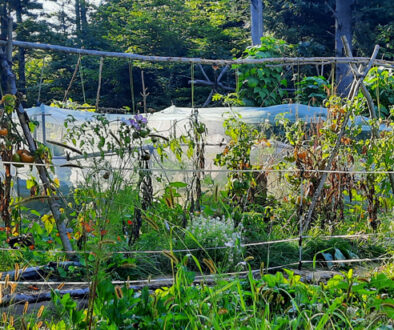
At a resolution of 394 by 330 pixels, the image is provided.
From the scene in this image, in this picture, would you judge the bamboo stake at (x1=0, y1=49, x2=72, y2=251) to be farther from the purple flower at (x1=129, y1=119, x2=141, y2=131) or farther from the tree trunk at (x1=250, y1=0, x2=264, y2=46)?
the tree trunk at (x1=250, y1=0, x2=264, y2=46)

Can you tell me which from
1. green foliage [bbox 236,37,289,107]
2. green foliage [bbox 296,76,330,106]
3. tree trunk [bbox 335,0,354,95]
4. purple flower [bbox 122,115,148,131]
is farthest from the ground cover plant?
tree trunk [bbox 335,0,354,95]

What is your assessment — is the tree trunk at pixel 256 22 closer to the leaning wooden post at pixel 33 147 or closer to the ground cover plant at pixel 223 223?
the ground cover plant at pixel 223 223

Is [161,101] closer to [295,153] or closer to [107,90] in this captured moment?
[107,90]

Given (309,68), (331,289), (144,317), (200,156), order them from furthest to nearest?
1. (309,68)
2. (200,156)
3. (331,289)
4. (144,317)

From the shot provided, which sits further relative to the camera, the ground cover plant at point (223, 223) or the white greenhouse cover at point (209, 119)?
the white greenhouse cover at point (209, 119)

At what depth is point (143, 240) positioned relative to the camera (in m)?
4.19

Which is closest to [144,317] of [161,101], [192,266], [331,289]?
[331,289]

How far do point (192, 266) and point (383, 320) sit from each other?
1.63 m

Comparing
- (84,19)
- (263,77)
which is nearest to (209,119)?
(263,77)

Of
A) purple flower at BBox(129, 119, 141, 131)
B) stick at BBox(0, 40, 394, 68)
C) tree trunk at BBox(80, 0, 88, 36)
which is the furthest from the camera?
tree trunk at BBox(80, 0, 88, 36)

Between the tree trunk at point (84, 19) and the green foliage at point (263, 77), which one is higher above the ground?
the tree trunk at point (84, 19)

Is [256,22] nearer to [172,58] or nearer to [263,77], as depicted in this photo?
[263,77]

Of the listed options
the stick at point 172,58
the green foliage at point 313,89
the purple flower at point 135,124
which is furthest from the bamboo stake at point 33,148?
the green foliage at point 313,89

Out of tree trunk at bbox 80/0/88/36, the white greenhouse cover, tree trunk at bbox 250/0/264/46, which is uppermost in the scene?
tree trunk at bbox 80/0/88/36
